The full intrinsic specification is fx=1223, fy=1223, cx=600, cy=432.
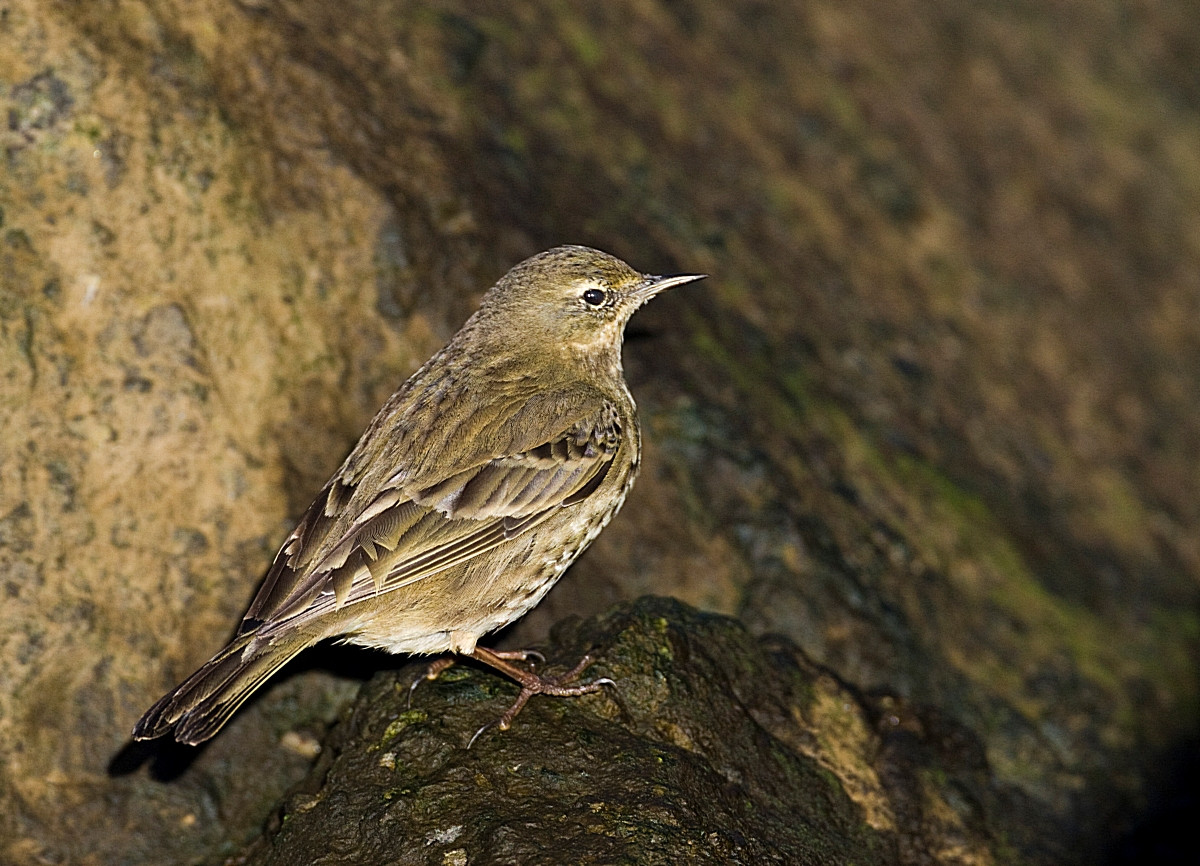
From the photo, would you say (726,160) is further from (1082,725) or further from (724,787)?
(724,787)

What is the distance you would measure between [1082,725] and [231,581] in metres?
4.95

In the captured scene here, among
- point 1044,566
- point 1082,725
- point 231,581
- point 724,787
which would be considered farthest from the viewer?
point 1044,566

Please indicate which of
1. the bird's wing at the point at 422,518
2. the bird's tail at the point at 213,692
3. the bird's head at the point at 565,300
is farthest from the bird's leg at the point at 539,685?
the bird's head at the point at 565,300

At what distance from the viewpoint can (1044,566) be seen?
8.12 meters

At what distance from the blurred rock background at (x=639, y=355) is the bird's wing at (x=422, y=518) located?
2.94 ft

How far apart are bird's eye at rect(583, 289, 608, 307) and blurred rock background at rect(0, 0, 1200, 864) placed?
3.11 ft

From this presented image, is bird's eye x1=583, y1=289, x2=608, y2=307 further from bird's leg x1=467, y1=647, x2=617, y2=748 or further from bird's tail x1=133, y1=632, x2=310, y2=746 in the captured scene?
bird's tail x1=133, y1=632, x2=310, y2=746

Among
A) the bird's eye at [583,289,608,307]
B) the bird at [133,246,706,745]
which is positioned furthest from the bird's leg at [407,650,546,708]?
the bird's eye at [583,289,608,307]

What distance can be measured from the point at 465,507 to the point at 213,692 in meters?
1.32

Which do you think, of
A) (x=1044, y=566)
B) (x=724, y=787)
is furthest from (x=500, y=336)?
(x=1044, y=566)

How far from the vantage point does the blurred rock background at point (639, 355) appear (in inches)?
231

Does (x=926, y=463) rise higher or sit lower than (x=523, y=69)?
lower

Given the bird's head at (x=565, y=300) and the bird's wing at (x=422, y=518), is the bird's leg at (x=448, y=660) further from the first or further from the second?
the bird's head at (x=565, y=300)

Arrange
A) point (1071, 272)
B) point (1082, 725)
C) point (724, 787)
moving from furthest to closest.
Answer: point (1071, 272) → point (1082, 725) → point (724, 787)
